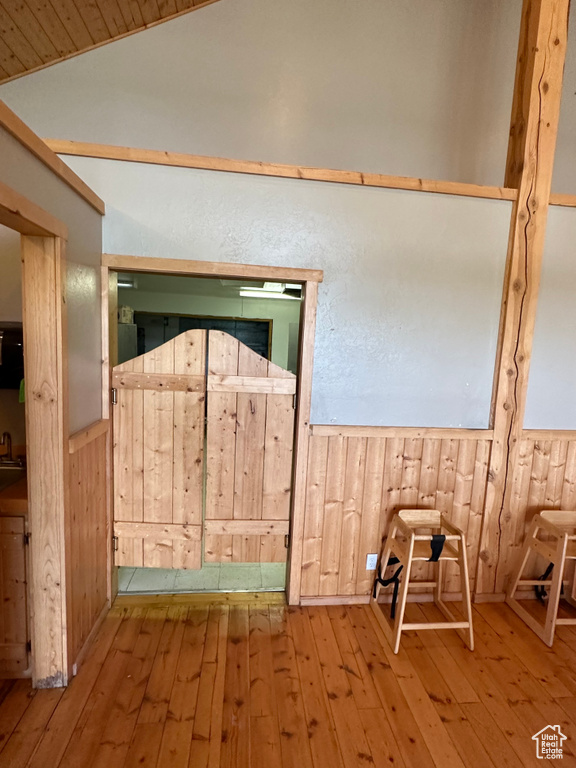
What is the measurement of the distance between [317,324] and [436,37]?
240 cm

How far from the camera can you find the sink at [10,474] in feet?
6.01

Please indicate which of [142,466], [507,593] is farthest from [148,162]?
[507,593]

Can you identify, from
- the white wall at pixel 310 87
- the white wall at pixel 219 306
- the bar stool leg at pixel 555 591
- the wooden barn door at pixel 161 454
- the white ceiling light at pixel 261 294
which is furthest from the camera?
the white wall at pixel 219 306

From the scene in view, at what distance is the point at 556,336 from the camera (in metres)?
2.37

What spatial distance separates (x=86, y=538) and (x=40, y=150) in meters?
1.71

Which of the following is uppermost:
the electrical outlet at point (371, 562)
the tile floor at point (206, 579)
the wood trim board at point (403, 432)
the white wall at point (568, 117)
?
the white wall at point (568, 117)

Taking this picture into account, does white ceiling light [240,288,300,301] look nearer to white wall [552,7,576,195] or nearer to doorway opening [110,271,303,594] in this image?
doorway opening [110,271,303,594]

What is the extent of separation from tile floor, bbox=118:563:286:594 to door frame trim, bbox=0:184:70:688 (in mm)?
769

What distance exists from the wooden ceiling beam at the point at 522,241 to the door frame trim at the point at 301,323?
118 centimetres

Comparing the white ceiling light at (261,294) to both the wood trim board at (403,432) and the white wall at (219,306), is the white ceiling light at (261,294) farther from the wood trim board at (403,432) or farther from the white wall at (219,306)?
the wood trim board at (403,432)

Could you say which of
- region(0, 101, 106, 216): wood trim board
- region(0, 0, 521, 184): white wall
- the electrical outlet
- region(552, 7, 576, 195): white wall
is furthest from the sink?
region(552, 7, 576, 195): white wall

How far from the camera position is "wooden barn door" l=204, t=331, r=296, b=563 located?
219 cm

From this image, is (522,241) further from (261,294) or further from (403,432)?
(261,294)
